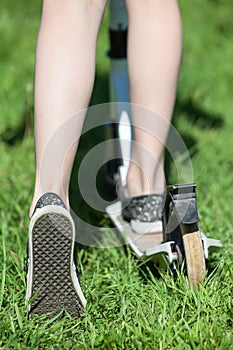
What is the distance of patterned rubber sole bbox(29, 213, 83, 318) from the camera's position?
5.04ft

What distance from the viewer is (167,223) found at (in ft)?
5.95

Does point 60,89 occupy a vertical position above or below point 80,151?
above

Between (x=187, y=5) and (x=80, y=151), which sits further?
(x=187, y=5)

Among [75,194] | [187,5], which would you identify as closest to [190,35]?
[187,5]

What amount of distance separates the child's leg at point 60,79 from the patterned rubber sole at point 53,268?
0.15 m

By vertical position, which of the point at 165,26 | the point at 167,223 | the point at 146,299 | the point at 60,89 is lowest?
the point at 146,299

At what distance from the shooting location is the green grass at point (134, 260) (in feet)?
5.04

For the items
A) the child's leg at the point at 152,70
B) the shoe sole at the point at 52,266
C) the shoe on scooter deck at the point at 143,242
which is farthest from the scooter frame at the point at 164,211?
the shoe sole at the point at 52,266

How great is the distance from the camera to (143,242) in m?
1.94

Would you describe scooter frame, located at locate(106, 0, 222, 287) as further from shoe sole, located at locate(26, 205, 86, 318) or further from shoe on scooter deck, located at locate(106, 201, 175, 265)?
shoe sole, located at locate(26, 205, 86, 318)

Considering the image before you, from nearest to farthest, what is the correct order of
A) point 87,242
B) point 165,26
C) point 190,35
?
1. point 165,26
2. point 87,242
3. point 190,35

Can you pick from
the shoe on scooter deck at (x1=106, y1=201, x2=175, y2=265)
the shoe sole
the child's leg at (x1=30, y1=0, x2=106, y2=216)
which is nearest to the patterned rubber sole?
the shoe sole

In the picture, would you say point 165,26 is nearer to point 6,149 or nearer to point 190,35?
point 6,149

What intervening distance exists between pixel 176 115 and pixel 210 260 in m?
1.31
